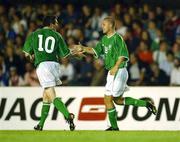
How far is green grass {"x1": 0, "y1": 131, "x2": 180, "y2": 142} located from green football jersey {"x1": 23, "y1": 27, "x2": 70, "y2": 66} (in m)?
1.34

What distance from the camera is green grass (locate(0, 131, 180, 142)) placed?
40.0 ft

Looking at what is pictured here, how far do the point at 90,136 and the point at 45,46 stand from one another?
6.58ft

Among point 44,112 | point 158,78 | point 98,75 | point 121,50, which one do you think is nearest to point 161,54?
point 158,78

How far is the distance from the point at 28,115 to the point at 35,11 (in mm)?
5270

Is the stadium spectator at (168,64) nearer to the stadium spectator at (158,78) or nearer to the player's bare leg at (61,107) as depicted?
the stadium spectator at (158,78)

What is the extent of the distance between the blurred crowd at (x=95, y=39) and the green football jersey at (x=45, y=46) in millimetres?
3808

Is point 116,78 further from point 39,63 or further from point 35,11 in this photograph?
point 35,11

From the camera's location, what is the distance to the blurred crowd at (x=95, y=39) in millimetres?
18953

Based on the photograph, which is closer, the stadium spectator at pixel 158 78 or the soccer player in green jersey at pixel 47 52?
the soccer player in green jersey at pixel 47 52

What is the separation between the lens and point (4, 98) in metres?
17.2

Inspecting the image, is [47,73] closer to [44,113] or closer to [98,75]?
[44,113]

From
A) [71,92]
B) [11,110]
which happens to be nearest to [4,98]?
[11,110]

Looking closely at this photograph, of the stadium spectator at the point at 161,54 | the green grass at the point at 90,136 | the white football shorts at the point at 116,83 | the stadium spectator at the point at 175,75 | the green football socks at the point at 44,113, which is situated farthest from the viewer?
the stadium spectator at the point at 161,54

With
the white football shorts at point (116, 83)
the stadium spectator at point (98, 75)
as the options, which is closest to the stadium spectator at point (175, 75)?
the stadium spectator at point (98, 75)
